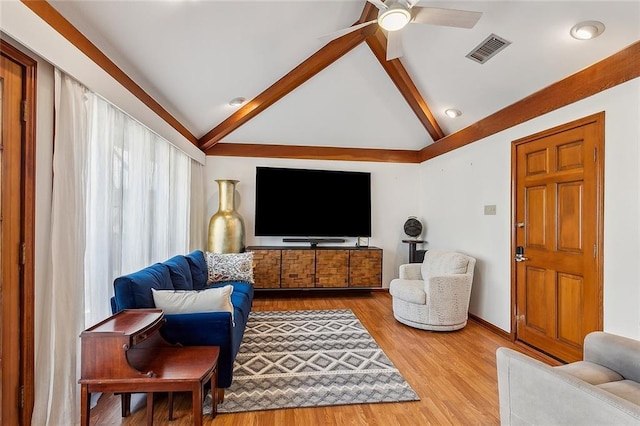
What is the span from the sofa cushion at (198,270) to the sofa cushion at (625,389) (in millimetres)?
3364

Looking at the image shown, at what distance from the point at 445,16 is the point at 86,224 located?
2835 mm

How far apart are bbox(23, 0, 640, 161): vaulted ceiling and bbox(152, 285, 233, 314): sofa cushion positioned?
1.83 meters

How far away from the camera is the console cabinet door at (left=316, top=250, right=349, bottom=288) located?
195 inches

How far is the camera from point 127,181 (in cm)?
276

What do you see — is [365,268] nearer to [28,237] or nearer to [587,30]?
[587,30]

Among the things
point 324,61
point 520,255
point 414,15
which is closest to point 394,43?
point 414,15

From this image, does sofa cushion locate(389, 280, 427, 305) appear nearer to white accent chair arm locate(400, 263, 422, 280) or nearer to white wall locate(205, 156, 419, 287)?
white accent chair arm locate(400, 263, 422, 280)

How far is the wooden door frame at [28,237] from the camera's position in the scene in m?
1.67

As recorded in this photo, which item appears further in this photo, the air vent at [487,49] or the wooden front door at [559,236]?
the air vent at [487,49]

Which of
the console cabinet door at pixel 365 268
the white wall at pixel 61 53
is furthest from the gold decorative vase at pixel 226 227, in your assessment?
the white wall at pixel 61 53

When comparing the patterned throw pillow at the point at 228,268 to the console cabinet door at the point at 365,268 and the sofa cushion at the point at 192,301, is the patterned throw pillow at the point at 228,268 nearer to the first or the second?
the sofa cushion at the point at 192,301

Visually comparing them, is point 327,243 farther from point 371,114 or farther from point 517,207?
point 517,207

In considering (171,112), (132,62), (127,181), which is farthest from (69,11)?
(171,112)

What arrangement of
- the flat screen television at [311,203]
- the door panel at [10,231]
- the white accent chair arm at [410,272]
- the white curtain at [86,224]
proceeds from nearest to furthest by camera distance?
1. the door panel at [10,231]
2. the white curtain at [86,224]
3. the white accent chair arm at [410,272]
4. the flat screen television at [311,203]
